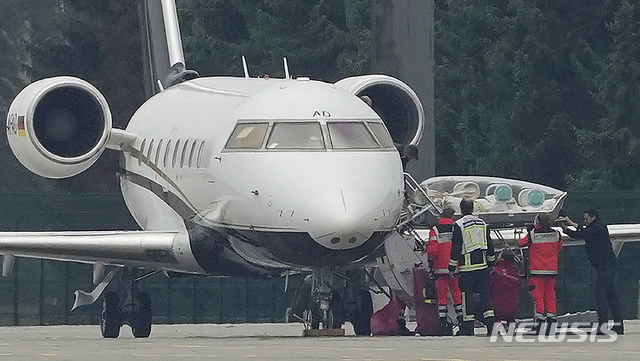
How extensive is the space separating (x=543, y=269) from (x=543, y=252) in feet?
0.62

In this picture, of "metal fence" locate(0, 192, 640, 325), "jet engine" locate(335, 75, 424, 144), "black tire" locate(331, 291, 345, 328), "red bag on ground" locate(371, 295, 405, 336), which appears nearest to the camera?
"black tire" locate(331, 291, 345, 328)

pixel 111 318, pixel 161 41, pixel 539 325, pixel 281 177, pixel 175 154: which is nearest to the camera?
pixel 281 177

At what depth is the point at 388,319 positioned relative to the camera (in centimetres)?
2177

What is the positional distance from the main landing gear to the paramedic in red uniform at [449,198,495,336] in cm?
530

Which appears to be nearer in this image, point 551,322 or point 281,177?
point 281,177

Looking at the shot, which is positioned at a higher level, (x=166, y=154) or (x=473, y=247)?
(x=166, y=154)

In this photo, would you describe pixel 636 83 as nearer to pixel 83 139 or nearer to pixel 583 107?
pixel 583 107

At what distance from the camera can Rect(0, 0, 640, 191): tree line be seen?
4269cm

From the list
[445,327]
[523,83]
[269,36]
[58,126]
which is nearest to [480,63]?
[523,83]

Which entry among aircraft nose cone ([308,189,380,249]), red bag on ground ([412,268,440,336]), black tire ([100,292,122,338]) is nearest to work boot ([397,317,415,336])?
red bag on ground ([412,268,440,336])

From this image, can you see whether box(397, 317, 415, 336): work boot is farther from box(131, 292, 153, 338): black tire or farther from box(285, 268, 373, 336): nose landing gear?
box(131, 292, 153, 338): black tire

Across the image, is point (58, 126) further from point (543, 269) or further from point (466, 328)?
point (543, 269)

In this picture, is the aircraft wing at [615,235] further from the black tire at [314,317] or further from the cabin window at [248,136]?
the cabin window at [248,136]

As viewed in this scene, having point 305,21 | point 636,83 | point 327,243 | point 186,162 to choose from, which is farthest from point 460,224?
point 305,21
